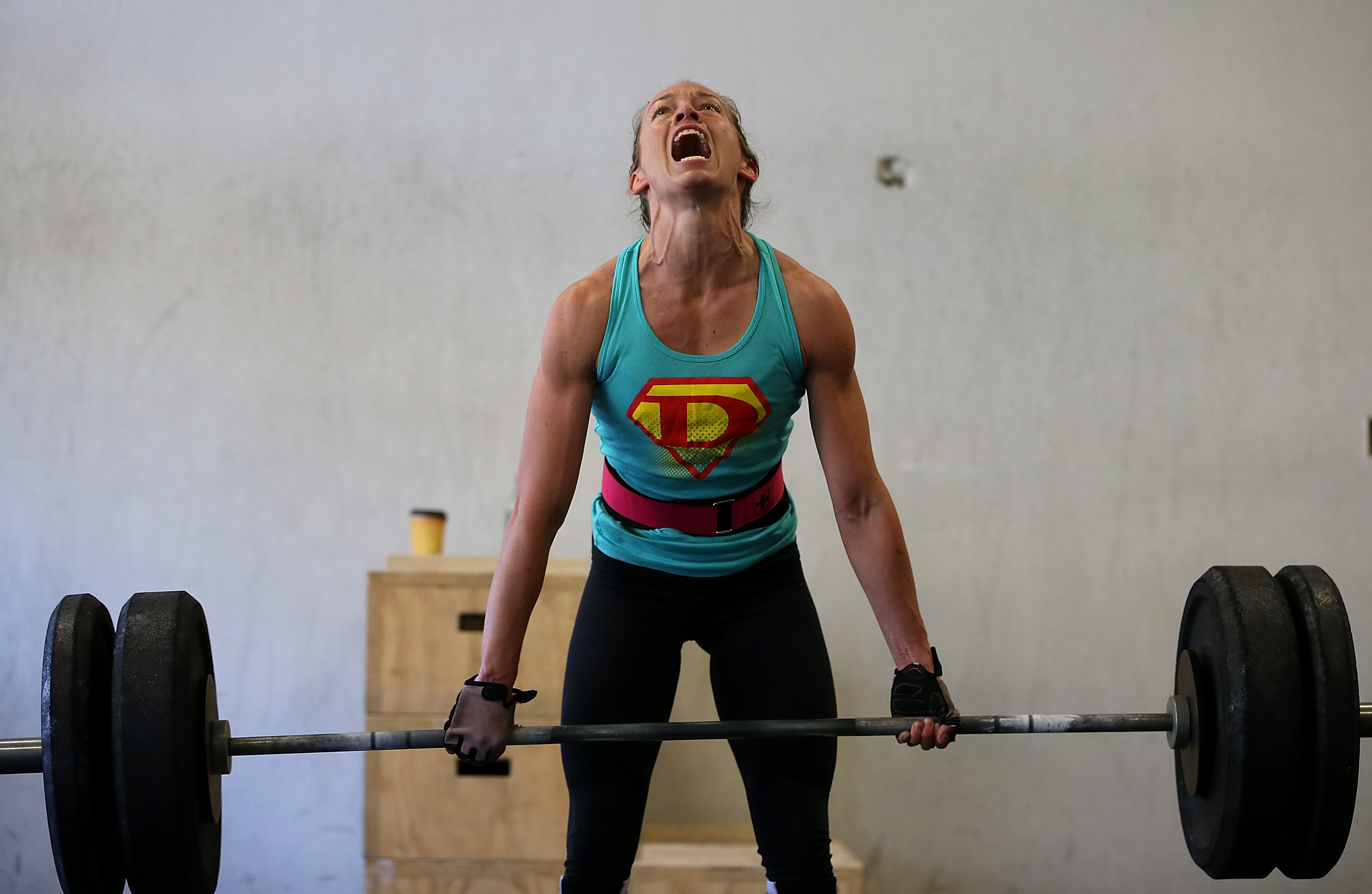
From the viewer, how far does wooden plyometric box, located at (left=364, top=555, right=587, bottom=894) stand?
8.21 ft

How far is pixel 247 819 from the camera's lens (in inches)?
118

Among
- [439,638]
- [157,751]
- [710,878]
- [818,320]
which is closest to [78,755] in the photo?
[157,751]

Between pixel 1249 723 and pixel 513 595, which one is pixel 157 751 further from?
pixel 1249 723

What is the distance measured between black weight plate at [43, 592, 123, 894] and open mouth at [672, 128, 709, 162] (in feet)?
3.41

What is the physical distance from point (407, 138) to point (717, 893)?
2.09m

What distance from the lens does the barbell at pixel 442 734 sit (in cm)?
153

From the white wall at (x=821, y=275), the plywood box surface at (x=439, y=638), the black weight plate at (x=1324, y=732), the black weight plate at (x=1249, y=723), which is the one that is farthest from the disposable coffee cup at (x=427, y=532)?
the black weight plate at (x=1324, y=732)

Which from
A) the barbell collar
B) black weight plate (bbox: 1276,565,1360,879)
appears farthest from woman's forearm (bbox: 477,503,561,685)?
black weight plate (bbox: 1276,565,1360,879)

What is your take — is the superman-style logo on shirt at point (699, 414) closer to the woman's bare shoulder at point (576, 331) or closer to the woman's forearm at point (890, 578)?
the woman's bare shoulder at point (576, 331)

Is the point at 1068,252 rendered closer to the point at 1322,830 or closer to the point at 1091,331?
the point at 1091,331

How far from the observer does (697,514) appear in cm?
166

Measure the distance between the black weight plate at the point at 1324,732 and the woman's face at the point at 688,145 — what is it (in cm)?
101

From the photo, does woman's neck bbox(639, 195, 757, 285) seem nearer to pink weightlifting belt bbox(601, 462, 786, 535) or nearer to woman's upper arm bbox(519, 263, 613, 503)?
woman's upper arm bbox(519, 263, 613, 503)

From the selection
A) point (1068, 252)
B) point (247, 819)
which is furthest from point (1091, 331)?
point (247, 819)
